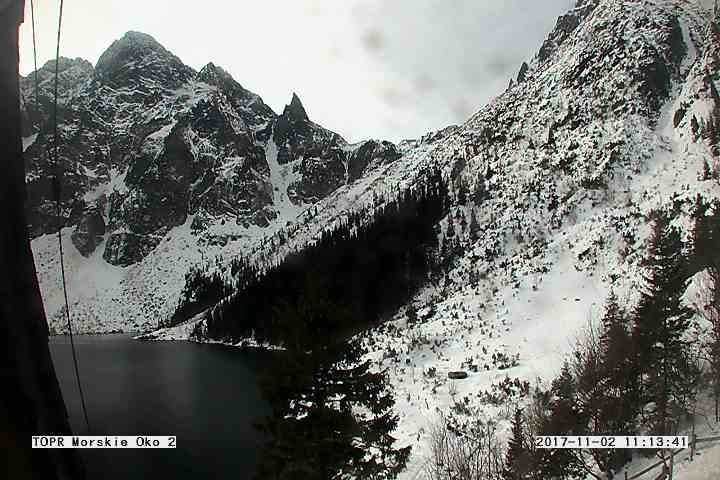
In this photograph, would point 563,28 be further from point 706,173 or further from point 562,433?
point 562,433

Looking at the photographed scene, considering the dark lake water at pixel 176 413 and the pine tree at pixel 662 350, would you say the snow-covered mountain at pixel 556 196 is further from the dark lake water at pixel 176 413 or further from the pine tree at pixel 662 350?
the dark lake water at pixel 176 413

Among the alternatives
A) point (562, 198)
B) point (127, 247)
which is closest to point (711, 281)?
point (562, 198)

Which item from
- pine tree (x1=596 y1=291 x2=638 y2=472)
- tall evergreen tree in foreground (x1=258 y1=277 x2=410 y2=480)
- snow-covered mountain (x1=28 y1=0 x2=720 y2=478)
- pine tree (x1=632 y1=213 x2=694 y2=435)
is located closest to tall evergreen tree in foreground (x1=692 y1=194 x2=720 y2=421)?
pine tree (x1=632 y1=213 x2=694 y2=435)

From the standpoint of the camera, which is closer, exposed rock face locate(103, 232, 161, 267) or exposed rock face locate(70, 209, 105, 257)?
exposed rock face locate(103, 232, 161, 267)

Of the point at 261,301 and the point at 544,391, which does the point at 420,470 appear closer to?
the point at 544,391

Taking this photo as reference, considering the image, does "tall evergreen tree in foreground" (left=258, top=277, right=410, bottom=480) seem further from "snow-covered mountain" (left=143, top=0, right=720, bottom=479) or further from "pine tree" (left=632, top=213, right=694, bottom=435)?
"pine tree" (left=632, top=213, right=694, bottom=435)

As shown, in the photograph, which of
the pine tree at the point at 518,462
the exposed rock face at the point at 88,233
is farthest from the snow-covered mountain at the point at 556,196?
the exposed rock face at the point at 88,233
